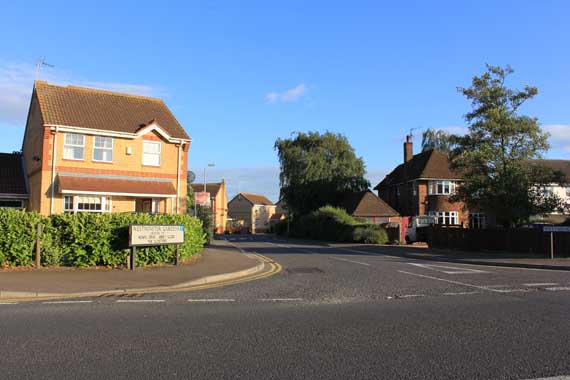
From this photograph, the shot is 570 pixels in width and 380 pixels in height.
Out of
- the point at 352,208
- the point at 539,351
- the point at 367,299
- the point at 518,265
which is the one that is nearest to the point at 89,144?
the point at 367,299

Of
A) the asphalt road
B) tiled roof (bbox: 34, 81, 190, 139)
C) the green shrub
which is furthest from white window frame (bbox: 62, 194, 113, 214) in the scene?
the green shrub

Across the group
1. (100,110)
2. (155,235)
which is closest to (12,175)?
(100,110)

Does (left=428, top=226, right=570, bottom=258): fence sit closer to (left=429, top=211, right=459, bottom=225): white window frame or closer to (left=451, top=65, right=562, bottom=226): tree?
(left=451, top=65, right=562, bottom=226): tree

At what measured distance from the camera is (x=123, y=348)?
616 cm

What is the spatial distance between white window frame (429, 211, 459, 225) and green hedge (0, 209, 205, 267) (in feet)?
116

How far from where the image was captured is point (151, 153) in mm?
25750

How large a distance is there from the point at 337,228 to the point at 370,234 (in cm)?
514

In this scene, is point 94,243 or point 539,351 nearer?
point 539,351

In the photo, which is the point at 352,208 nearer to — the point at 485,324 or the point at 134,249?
the point at 134,249

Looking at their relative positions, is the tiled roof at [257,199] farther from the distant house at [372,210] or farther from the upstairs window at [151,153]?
the upstairs window at [151,153]

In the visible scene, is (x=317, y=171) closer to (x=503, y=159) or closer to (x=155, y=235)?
(x=503, y=159)

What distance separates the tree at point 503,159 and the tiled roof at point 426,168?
19.3 meters

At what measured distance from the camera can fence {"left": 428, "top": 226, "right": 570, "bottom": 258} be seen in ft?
70.0

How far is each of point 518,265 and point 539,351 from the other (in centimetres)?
1361
